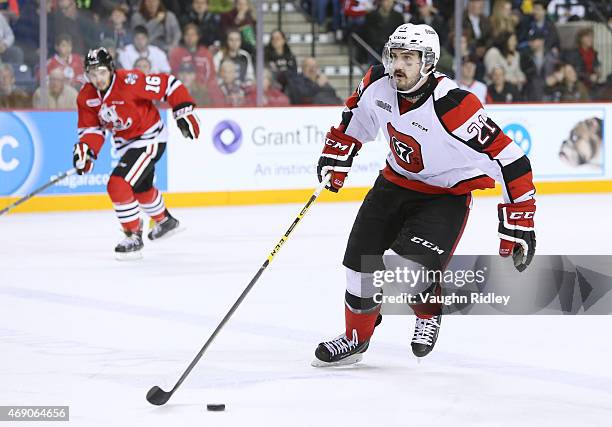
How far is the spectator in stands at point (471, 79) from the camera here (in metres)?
10.5

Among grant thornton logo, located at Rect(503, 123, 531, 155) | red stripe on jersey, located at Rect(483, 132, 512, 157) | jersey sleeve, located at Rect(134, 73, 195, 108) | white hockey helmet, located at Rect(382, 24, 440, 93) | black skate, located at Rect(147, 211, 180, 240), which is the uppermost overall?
white hockey helmet, located at Rect(382, 24, 440, 93)

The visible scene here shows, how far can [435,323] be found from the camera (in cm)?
423

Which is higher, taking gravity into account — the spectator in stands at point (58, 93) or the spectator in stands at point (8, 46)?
the spectator in stands at point (8, 46)

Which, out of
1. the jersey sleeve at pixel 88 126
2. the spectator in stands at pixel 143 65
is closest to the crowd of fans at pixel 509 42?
the spectator in stands at pixel 143 65

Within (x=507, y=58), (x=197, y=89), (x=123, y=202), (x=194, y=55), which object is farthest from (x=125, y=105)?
(x=507, y=58)

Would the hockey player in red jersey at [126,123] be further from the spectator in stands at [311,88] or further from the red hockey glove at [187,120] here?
the spectator in stands at [311,88]

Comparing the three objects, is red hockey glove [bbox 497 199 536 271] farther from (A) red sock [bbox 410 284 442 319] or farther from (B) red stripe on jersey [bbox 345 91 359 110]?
(B) red stripe on jersey [bbox 345 91 359 110]

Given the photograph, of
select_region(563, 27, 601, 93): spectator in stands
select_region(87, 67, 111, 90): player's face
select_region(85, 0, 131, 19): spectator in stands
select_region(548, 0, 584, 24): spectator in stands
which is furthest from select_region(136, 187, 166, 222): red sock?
select_region(548, 0, 584, 24): spectator in stands

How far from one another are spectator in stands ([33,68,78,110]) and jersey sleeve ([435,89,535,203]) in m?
5.79

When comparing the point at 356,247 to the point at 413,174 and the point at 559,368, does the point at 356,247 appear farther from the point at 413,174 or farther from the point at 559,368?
the point at 559,368

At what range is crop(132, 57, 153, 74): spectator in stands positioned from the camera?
945 cm

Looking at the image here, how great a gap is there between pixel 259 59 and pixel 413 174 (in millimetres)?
5932

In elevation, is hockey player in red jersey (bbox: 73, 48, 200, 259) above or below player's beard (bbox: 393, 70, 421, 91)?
below

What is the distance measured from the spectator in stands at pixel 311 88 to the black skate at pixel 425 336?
5868mm
